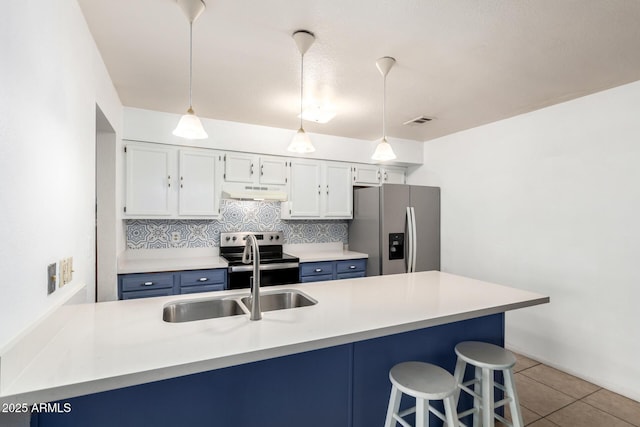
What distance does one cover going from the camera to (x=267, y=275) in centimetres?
340

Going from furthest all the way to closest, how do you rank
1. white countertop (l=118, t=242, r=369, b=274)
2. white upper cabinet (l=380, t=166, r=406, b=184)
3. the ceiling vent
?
white upper cabinet (l=380, t=166, r=406, b=184), the ceiling vent, white countertop (l=118, t=242, r=369, b=274)

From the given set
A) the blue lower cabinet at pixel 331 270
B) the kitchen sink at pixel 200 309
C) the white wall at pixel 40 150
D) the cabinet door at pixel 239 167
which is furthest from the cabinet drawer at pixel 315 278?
the white wall at pixel 40 150

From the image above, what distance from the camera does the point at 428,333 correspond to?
184 cm

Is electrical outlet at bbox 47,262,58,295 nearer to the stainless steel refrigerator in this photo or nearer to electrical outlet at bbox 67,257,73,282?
electrical outlet at bbox 67,257,73,282

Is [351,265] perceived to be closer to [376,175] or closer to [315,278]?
[315,278]

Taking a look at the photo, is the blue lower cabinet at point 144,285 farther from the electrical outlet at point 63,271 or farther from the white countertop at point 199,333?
the electrical outlet at point 63,271

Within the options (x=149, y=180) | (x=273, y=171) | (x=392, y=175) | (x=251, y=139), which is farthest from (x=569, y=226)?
(x=149, y=180)

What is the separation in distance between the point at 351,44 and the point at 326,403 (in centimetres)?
202

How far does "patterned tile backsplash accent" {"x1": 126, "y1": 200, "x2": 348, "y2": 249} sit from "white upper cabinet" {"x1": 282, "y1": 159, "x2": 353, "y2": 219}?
0.29 meters

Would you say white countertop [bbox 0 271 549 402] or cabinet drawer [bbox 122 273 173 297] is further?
cabinet drawer [bbox 122 273 173 297]

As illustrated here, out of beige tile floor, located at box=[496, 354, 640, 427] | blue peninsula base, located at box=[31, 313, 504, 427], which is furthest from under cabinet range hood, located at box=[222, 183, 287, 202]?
beige tile floor, located at box=[496, 354, 640, 427]

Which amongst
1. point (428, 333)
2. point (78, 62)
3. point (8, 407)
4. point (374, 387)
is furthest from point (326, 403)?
point (78, 62)

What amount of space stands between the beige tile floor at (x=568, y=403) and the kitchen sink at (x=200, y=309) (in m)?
2.16

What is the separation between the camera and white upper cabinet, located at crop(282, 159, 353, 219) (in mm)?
3898
